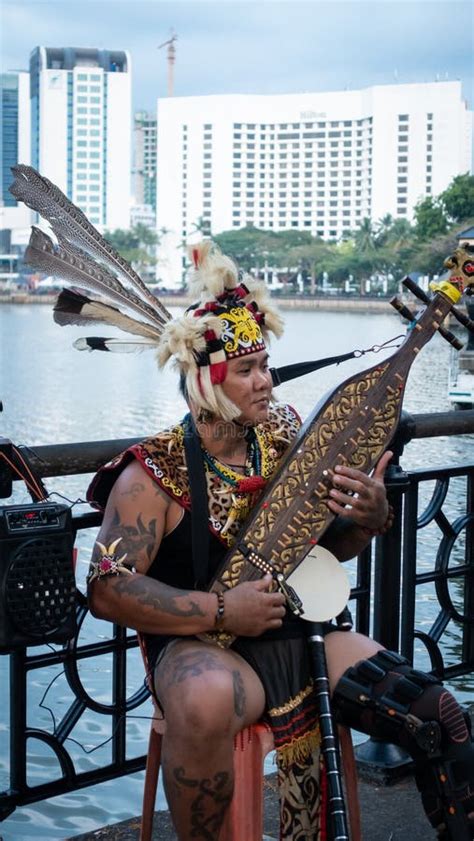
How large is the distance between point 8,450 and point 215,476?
46 cm

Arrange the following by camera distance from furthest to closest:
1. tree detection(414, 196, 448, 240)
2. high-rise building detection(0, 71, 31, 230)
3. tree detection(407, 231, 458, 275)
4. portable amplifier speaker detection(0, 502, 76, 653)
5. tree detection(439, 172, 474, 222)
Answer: high-rise building detection(0, 71, 31, 230) < tree detection(414, 196, 448, 240) < tree detection(439, 172, 474, 222) < tree detection(407, 231, 458, 275) < portable amplifier speaker detection(0, 502, 76, 653)

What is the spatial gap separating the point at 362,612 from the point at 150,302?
1.44m

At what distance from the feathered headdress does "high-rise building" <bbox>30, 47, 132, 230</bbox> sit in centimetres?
17475

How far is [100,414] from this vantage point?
125ft

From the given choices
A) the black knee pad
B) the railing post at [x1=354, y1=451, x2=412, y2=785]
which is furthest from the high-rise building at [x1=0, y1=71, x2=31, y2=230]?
the black knee pad

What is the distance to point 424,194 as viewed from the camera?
166m

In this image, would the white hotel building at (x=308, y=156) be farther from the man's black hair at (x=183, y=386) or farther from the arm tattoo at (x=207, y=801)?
the arm tattoo at (x=207, y=801)

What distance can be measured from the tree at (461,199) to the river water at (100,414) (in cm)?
1068

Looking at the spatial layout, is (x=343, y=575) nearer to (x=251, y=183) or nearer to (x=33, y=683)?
(x=33, y=683)

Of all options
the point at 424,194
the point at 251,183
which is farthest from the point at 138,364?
the point at 251,183

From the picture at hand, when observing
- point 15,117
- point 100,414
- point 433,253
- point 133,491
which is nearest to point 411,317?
point 133,491

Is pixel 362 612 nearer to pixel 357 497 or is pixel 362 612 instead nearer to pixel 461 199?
pixel 357 497

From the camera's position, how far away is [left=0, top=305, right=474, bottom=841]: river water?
15.7 ft

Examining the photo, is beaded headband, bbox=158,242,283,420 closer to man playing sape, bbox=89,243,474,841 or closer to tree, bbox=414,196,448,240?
man playing sape, bbox=89,243,474,841
